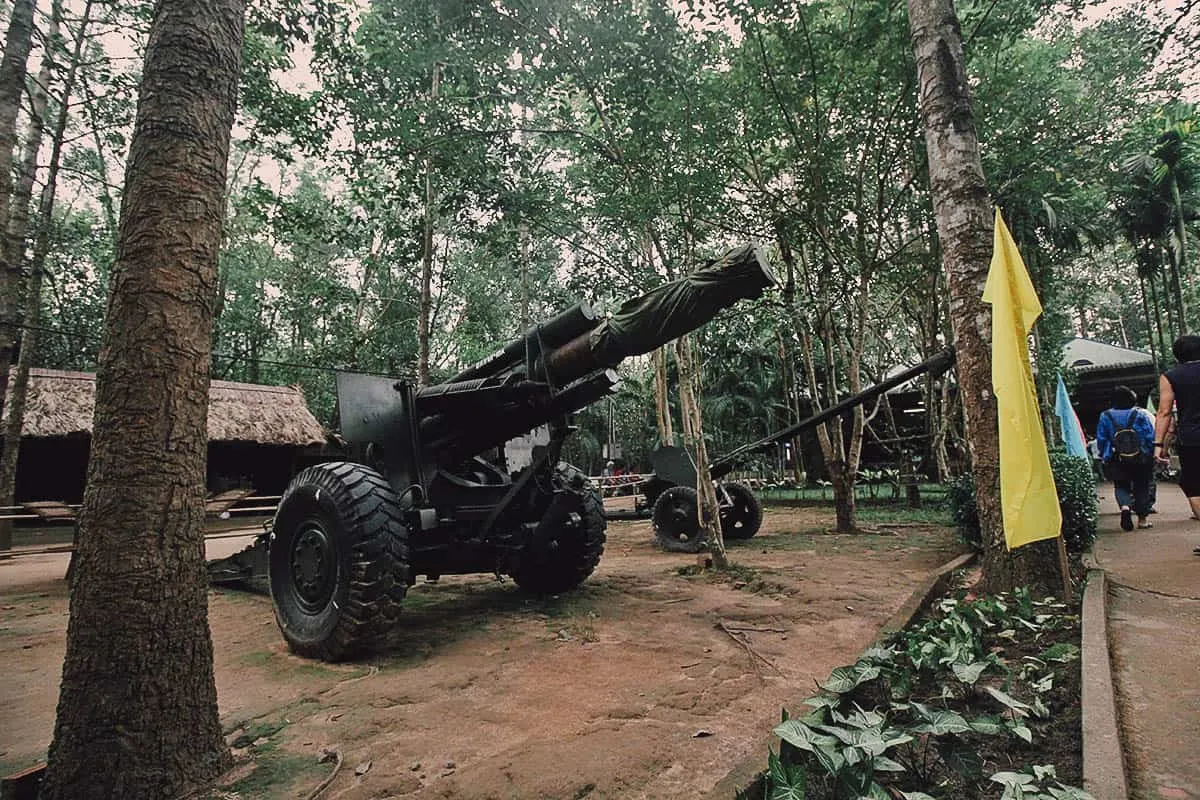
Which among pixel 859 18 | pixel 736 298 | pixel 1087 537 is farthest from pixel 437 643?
pixel 859 18

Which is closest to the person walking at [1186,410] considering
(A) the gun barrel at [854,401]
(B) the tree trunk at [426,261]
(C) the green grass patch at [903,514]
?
(A) the gun barrel at [854,401]

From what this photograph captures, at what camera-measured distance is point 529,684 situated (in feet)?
11.7

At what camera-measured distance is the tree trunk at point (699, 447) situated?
7.02 metres

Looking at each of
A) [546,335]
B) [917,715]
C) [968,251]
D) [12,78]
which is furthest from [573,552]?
[12,78]

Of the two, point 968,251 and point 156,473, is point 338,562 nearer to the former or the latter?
point 156,473

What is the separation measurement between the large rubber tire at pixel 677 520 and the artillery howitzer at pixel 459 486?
2.96m

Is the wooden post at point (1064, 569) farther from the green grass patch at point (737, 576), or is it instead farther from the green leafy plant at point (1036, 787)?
the green leafy plant at point (1036, 787)

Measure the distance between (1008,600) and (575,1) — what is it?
7.86 metres

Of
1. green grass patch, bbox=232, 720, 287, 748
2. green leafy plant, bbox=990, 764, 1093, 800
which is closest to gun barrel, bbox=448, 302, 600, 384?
green grass patch, bbox=232, 720, 287, 748

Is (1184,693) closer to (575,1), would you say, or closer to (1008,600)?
(1008,600)

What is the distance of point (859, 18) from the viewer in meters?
7.98

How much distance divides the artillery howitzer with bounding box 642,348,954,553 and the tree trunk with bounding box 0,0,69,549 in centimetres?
834

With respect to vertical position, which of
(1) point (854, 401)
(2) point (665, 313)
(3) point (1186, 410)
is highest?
(2) point (665, 313)

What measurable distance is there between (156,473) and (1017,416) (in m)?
4.38
